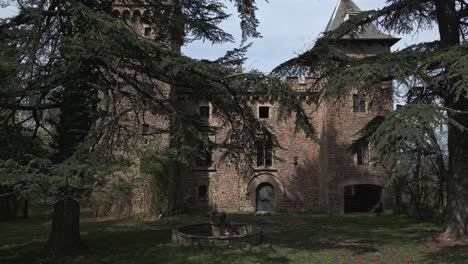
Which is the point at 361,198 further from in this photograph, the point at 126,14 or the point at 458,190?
the point at 126,14

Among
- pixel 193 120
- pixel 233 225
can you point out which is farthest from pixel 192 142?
pixel 233 225

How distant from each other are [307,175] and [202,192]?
5.49 metres

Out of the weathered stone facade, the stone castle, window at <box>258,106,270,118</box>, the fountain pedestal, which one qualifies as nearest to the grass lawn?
the fountain pedestal

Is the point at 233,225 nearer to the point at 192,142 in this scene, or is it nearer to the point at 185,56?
the point at 192,142

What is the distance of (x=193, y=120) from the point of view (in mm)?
9164

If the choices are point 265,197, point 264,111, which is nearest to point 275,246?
point 265,197

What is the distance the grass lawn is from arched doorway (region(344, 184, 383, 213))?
7.09m

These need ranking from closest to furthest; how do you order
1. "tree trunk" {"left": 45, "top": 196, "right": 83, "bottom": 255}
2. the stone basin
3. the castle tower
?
"tree trunk" {"left": 45, "top": 196, "right": 83, "bottom": 255}
the stone basin
the castle tower

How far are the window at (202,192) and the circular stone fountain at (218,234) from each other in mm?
10013

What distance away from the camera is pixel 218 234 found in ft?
40.7

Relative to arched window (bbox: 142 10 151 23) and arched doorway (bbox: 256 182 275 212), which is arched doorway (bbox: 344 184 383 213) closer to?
arched doorway (bbox: 256 182 275 212)

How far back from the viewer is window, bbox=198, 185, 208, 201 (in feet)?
77.4

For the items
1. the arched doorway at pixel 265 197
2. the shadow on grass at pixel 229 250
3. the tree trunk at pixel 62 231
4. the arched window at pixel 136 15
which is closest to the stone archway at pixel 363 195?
the arched doorway at pixel 265 197

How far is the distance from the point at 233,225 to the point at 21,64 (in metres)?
7.47
